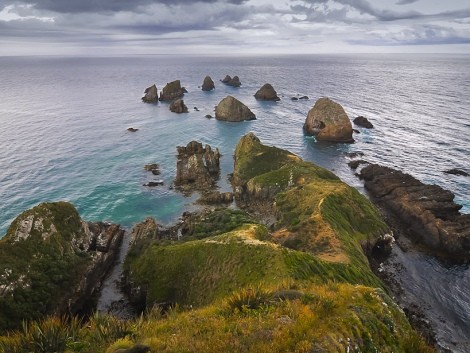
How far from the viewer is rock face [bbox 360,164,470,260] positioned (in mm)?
44938

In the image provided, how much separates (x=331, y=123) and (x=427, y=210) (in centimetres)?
4589

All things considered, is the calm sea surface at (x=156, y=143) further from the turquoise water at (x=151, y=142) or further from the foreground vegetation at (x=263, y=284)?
the foreground vegetation at (x=263, y=284)

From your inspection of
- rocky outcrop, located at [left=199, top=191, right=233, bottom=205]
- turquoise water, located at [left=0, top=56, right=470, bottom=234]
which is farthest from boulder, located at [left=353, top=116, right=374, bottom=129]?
rocky outcrop, located at [left=199, top=191, right=233, bottom=205]

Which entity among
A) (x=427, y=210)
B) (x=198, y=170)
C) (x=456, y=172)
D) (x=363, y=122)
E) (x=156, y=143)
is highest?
(x=363, y=122)

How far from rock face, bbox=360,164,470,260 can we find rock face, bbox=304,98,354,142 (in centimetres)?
2850

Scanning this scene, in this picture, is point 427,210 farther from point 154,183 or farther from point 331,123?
point 331,123

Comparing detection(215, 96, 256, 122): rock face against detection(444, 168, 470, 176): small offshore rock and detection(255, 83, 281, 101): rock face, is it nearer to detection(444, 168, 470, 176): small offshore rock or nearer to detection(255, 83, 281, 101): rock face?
detection(255, 83, 281, 101): rock face

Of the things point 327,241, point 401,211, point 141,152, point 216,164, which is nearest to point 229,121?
point 141,152

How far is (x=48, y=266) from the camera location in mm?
33688

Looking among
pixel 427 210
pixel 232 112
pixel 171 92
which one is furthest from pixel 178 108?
pixel 427 210

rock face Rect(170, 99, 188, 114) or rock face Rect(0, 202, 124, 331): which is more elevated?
rock face Rect(170, 99, 188, 114)

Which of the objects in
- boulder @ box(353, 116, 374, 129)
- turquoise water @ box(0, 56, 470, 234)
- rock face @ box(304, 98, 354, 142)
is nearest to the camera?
turquoise water @ box(0, 56, 470, 234)

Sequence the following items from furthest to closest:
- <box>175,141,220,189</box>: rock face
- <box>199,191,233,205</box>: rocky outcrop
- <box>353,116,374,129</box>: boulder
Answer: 1. <box>353,116,374,129</box>: boulder
2. <box>175,141,220,189</box>: rock face
3. <box>199,191,233,205</box>: rocky outcrop

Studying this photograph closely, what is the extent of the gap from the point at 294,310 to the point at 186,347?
5.27 metres
